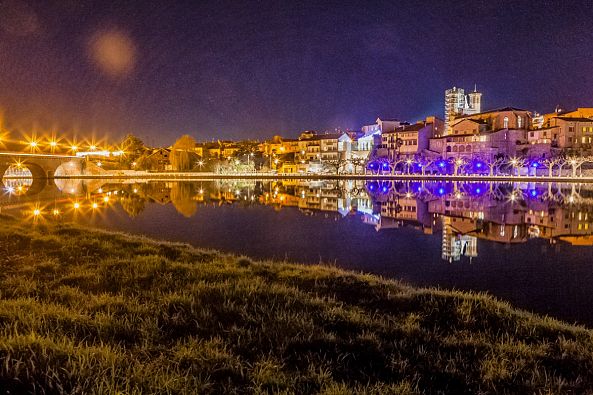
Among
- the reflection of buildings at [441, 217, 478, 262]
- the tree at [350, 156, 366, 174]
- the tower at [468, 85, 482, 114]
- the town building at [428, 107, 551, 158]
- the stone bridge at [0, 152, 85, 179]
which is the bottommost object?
the reflection of buildings at [441, 217, 478, 262]

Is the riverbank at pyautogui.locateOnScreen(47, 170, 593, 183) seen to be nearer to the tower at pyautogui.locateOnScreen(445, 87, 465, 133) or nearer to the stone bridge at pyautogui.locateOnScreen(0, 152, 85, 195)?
the stone bridge at pyautogui.locateOnScreen(0, 152, 85, 195)

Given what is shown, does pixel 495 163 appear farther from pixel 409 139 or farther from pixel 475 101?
pixel 475 101

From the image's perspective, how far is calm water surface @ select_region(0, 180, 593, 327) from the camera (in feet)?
40.3

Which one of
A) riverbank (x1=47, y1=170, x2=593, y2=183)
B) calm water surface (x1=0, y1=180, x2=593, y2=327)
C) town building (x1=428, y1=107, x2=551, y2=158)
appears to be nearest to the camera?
calm water surface (x1=0, y1=180, x2=593, y2=327)

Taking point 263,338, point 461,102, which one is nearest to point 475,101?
point 461,102

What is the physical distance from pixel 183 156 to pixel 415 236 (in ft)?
292

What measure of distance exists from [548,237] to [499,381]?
60.4 ft

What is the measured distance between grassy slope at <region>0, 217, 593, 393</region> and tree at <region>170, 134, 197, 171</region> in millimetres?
94157

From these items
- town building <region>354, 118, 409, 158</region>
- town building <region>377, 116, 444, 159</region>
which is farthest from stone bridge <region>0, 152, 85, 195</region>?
town building <region>377, 116, 444, 159</region>

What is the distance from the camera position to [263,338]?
5672mm

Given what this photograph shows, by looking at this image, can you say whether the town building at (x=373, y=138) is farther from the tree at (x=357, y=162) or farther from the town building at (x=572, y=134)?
the town building at (x=572, y=134)

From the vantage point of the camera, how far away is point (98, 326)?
588 centimetres

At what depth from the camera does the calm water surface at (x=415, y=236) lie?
12.3 metres

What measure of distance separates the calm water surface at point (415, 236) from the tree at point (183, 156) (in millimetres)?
64699
